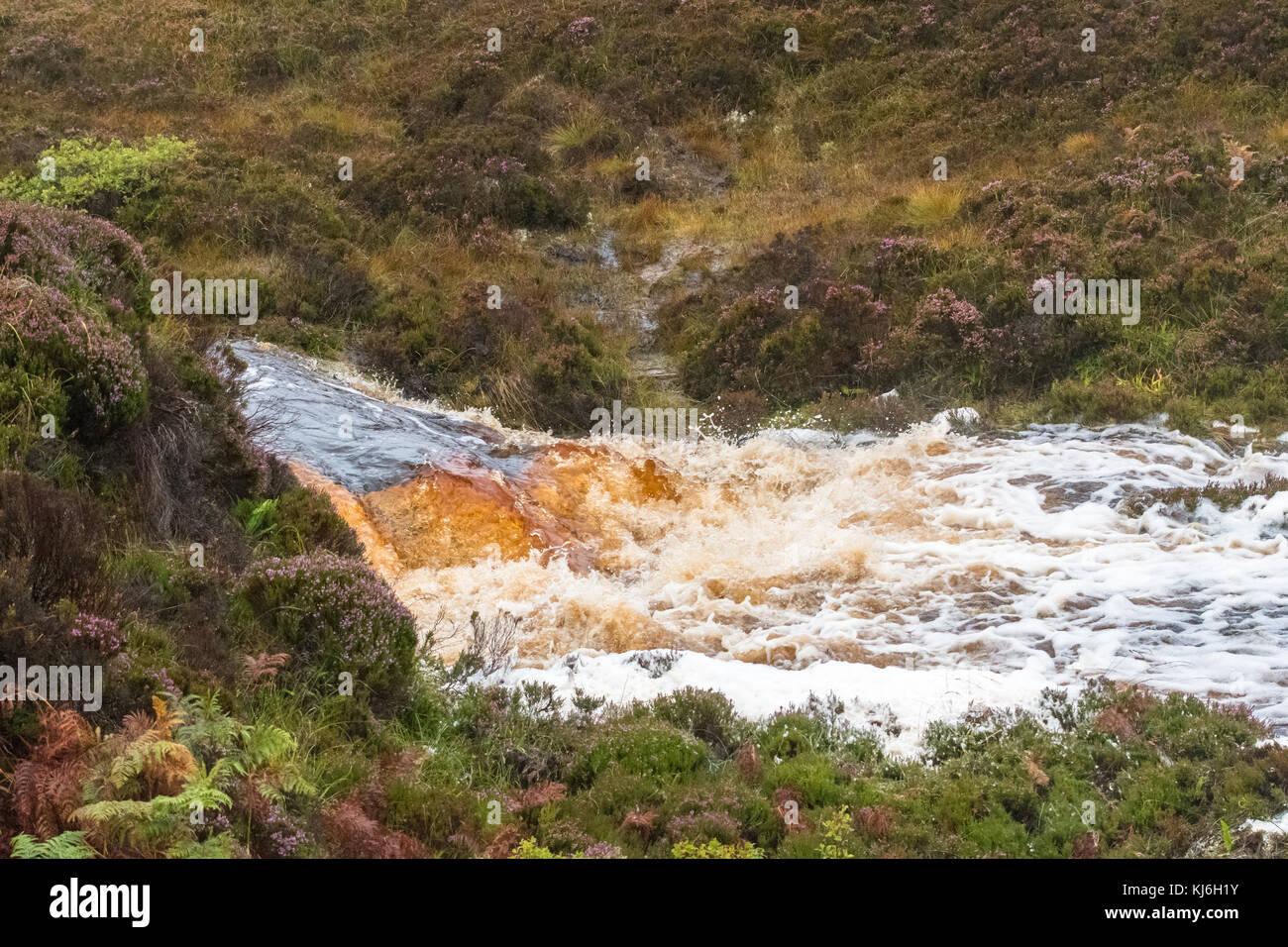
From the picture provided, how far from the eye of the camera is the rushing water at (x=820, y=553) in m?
8.71

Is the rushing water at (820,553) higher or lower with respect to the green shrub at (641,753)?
higher

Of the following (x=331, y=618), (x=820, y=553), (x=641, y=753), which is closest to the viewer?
(x=641, y=753)

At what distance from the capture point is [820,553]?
11148 millimetres

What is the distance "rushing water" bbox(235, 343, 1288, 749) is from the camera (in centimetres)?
871

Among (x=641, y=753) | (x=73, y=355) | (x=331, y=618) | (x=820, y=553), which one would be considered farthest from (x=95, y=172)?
(x=641, y=753)

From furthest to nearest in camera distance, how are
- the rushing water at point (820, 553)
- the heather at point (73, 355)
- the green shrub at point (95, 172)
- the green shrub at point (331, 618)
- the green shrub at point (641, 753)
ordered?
the green shrub at point (95, 172) < the rushing water at point (820, 553) < the heather at point (73, 355) < the green shrub at point (331, 618) < the green shrub at point (641, 753)

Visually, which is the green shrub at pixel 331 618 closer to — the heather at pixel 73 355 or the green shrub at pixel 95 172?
the heather at pixel 73 355

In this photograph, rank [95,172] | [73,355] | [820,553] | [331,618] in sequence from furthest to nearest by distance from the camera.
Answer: [95,172]
[820,553]
[73,355]
[331,618]

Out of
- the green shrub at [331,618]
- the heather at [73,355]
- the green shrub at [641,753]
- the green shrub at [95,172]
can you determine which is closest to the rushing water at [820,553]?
the green shrub at [641,753]

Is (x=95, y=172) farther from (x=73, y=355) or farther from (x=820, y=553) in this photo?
(x=820, y=553)

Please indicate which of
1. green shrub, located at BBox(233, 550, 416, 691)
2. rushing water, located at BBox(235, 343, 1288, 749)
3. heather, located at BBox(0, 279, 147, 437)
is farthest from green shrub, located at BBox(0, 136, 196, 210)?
green shrub, located at BBox(233, 550, 416, 691)

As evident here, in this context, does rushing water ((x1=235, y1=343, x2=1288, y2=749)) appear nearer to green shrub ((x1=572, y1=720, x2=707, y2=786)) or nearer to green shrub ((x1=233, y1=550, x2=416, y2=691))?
green shrub ((x1=572, y1=720, x2=707, y2=786))

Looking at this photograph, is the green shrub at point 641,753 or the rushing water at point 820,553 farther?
the rushing water at point 820,553

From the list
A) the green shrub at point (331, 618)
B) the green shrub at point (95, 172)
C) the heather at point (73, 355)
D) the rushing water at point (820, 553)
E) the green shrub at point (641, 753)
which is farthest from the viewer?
the green shrub at point (95, 172)
